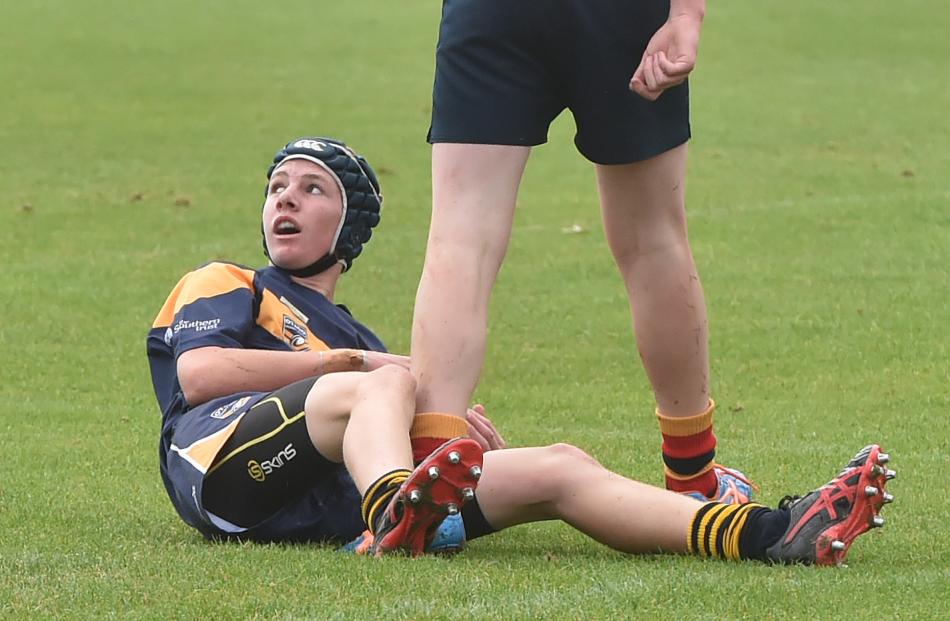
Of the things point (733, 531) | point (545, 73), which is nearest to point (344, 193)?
point (545, 73)

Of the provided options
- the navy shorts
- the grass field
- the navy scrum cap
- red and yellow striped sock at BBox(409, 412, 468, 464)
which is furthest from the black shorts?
the grass field

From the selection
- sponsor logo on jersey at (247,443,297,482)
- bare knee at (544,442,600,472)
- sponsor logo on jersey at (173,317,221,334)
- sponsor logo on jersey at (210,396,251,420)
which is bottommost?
sponsor logo on jersey at (247,443,297,482)

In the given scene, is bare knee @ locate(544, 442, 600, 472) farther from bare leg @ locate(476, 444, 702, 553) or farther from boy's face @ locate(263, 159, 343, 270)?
boy's face @ locate(263, 159, 343, 270)

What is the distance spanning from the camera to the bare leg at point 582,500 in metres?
3.94

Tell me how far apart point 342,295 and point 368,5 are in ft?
61.1

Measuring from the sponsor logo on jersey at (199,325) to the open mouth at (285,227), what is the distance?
0.43 meters

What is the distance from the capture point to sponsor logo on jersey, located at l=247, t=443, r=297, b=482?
410 cm

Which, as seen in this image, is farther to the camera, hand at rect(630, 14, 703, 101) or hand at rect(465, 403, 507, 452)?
hand at rect(465, 403, 507, 452)

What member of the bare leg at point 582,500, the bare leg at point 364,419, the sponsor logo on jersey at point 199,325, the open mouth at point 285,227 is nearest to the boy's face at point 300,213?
the open mouth at point 285,227

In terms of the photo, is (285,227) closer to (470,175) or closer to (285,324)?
(285,324)

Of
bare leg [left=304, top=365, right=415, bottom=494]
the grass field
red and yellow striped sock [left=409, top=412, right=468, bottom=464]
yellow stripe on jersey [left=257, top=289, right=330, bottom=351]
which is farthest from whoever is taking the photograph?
yellow stripe on jersey [left=257, top=289, right=330, bottom=351]

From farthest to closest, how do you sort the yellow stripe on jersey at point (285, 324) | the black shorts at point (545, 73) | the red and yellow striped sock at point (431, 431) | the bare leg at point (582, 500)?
the yellow stripe on jersey at point (285, 324)
the black shorts at point (545, 73)
the red and yellow striped sock at point (431, 431)
the bare leg at point (582, 500)

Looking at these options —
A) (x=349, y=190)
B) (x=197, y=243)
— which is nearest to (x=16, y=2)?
(x=197, y=243)

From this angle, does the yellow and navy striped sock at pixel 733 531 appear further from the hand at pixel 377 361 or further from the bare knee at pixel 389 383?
the hand at pixel 377 361
